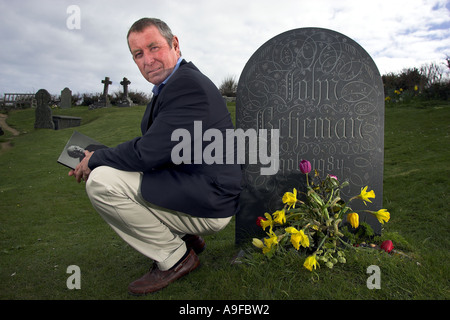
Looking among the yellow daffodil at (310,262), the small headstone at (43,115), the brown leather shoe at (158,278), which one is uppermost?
the small headstone at (43,115)

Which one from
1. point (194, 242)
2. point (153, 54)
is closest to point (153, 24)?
point (153, 54)

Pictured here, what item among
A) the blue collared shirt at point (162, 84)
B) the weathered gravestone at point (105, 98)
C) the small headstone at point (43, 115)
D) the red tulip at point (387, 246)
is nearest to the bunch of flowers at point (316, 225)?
the red tulip at point (387, 246)

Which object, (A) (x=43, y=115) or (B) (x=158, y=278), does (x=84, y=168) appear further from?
(A) (x=43, y=115)

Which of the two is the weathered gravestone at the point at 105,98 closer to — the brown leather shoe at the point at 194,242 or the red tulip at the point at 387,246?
the brown leather shoe at the point at 194,242

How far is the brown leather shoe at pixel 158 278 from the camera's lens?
8.43 ft

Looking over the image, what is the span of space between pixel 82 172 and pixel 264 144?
5.45ft

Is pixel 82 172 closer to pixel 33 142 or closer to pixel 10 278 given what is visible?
pixel 10 278

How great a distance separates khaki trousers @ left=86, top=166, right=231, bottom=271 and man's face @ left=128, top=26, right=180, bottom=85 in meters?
0.80

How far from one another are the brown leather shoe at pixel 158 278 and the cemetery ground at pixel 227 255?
0.06 meters

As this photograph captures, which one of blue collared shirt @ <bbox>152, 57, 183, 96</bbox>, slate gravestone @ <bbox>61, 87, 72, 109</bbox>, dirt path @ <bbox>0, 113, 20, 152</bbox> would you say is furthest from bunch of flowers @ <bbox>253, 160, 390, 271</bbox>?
slate gravestone @ <bbox>61, 87, 72, 109</bbox>

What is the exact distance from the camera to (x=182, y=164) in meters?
Answer: 2.59

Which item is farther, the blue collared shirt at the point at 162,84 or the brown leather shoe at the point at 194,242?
the brown leather shoe at the point at 194,242

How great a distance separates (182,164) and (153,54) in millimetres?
870
